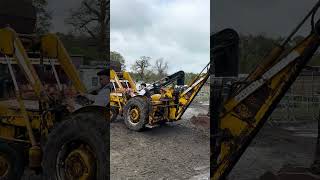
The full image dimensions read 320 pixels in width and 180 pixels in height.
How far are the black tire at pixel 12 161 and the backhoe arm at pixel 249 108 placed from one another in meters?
1.51

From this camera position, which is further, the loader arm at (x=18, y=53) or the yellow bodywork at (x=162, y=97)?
the loader arm at (x=18, y=53)

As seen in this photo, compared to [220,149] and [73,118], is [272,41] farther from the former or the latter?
[73,118]

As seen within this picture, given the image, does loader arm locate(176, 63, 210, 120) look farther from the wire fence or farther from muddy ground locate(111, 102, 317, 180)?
the wire fence

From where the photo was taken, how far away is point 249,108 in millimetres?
2281

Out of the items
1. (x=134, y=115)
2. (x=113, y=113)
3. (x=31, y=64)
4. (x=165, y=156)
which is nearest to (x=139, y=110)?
(x=134, y=115)

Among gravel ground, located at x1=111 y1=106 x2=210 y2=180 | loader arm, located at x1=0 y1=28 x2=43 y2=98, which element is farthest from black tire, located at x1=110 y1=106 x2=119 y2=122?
loader arm, located at x1=0 y1=28 x2=43 y2=98

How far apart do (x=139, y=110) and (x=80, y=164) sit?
20.1 inches

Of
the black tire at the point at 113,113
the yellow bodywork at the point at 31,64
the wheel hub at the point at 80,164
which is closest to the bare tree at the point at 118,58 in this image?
the black tire at the point at 113,113

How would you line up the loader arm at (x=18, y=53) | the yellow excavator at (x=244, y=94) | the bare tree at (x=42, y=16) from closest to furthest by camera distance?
the yellow excavator at (x=244, y=94) → the loader arm at (x=18, y=53) → the bare tree at (x=42, y=16)

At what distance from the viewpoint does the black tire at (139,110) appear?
94.7 inches

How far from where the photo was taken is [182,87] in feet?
7.28

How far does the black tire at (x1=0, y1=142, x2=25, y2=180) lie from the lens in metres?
2.88

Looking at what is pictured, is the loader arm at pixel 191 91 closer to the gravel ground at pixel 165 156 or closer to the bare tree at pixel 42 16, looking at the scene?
the gravel ground at pixel 165 156

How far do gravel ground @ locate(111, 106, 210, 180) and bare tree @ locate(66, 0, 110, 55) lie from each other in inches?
22.6
